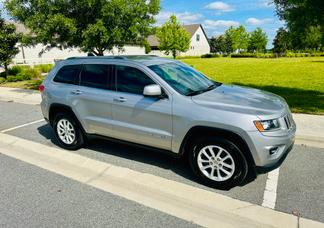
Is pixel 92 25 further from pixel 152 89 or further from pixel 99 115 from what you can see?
pixel 152 89

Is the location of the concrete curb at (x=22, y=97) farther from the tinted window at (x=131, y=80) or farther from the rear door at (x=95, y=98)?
the tinted window at (x=131, y=80)

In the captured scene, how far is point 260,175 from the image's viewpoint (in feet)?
14.3

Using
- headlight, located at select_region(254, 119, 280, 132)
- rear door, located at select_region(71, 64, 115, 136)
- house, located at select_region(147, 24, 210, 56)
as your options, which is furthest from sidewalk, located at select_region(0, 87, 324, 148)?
house, located at select_region(147, 24, 210, 56)

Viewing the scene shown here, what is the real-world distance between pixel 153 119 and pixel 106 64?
1382 mm

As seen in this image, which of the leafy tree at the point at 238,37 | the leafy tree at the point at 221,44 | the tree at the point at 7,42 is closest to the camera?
the tree at the point at 7,42

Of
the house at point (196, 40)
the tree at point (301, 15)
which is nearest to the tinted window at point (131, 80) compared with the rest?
the tree at point (301, 15)

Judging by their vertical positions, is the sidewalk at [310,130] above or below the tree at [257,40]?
below

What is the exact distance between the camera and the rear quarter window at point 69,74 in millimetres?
5281

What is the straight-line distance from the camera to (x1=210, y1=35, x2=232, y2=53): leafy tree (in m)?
73.4

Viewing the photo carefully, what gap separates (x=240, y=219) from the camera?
3.24m

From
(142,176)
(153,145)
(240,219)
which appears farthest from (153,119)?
(240,219)

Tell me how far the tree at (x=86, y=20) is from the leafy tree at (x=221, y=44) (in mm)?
64552

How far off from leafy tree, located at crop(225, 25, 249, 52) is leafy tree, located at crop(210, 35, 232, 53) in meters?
1.51

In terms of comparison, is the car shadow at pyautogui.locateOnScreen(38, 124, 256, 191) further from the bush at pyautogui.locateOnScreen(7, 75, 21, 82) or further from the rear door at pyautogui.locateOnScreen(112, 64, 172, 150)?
the bush at pyautogui.locateOnScreen(7, 75, 21, 82)
